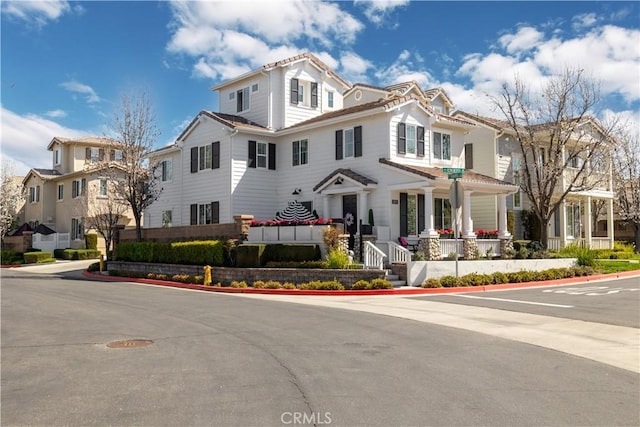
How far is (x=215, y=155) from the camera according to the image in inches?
1180

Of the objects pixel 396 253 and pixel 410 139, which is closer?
pixel 396 253

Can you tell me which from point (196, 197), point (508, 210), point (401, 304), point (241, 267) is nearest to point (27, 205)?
point (196, 197)

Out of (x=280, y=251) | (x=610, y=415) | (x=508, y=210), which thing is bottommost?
(x=610, y=415)

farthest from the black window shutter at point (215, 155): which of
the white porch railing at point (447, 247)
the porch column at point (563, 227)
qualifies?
the porch column at point (563, 227)

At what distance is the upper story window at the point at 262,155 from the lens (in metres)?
29.6

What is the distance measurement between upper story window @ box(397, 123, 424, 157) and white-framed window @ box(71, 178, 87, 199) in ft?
95.5

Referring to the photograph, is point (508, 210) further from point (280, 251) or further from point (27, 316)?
point (27, 316)

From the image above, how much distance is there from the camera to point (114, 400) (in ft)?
20.4

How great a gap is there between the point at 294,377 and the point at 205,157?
984 inches

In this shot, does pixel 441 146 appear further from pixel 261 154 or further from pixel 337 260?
pixel 337 260

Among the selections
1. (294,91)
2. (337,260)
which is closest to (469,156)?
(294,91)

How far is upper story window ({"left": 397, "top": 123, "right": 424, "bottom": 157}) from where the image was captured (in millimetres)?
25781

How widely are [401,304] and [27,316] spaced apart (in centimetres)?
966

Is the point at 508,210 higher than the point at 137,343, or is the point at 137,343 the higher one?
the point at 508,210
